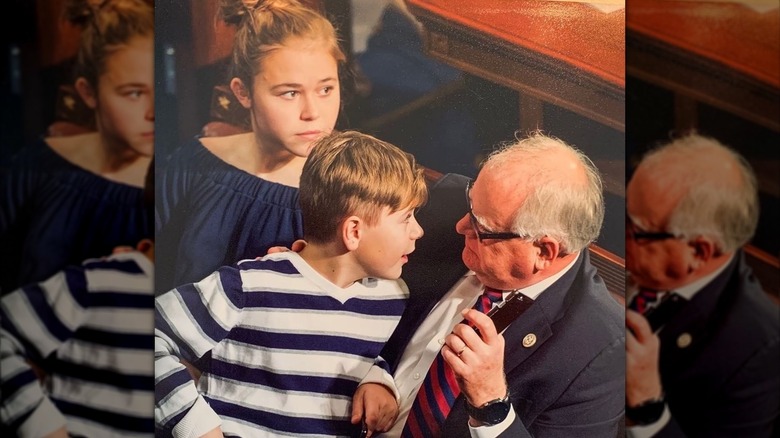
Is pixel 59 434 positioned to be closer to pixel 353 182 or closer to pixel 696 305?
pixel 353 182

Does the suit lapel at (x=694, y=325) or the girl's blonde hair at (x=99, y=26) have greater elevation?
the girl's blonde hair at (x=99, y=26)

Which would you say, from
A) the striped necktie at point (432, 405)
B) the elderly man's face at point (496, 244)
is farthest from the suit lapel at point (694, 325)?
the striped necktie at point (432, 405)

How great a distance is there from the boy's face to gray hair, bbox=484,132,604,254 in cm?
23

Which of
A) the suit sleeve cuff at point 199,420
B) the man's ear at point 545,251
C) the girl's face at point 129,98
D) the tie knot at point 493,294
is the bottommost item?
the suit sleeve cuff at point 199,420

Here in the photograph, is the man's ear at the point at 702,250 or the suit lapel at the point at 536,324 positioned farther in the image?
the man's ear at the point at 702,250

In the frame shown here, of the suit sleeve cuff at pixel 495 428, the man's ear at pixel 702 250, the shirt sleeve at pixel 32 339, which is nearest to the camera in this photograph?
the suit sleeve cuff at pixel 495 428

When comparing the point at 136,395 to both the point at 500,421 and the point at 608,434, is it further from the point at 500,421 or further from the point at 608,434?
the point at 608,434

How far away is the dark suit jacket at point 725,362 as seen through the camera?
1929mm

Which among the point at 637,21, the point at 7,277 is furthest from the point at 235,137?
the point at 637,21

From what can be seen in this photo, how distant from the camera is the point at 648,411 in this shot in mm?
1935

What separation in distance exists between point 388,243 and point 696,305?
2.73 feet

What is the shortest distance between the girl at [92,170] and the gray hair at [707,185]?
1290mm

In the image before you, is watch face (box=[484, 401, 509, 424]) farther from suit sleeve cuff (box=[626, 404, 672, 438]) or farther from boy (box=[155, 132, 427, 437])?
suit sleeve cuff (box=[626, 404, 672, 438])

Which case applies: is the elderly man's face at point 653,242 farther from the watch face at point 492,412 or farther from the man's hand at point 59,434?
the man's hand at point 59,434
